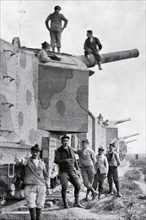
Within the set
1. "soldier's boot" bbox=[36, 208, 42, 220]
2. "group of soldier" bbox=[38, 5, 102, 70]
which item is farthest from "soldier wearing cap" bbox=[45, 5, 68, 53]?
"soldier's boot" bbox=[36, 208, 42, 220]

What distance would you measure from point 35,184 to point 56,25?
6116mm

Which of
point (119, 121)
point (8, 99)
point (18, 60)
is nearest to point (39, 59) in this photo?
point (18, 60)

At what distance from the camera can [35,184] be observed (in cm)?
568

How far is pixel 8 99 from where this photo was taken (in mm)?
6957

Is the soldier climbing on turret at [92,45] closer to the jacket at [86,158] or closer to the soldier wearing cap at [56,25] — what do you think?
the soldier wearing cap at [56,25]

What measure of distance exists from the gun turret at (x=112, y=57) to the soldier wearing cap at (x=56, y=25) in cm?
113

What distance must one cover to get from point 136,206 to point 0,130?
3.29 meters

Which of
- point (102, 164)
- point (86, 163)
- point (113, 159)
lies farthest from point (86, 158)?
point (113, 159)

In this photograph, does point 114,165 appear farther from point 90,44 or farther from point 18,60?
point 18,60

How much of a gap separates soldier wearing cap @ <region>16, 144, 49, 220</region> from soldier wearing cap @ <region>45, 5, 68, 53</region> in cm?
579

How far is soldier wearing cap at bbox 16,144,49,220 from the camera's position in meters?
5.65

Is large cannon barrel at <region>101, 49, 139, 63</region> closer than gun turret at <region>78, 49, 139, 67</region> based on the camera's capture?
No

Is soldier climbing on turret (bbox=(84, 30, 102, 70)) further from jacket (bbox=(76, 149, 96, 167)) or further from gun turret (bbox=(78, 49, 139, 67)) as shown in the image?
jacket (bbox=(76, 149, 96, 167))

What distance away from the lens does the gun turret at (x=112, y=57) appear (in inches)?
404
